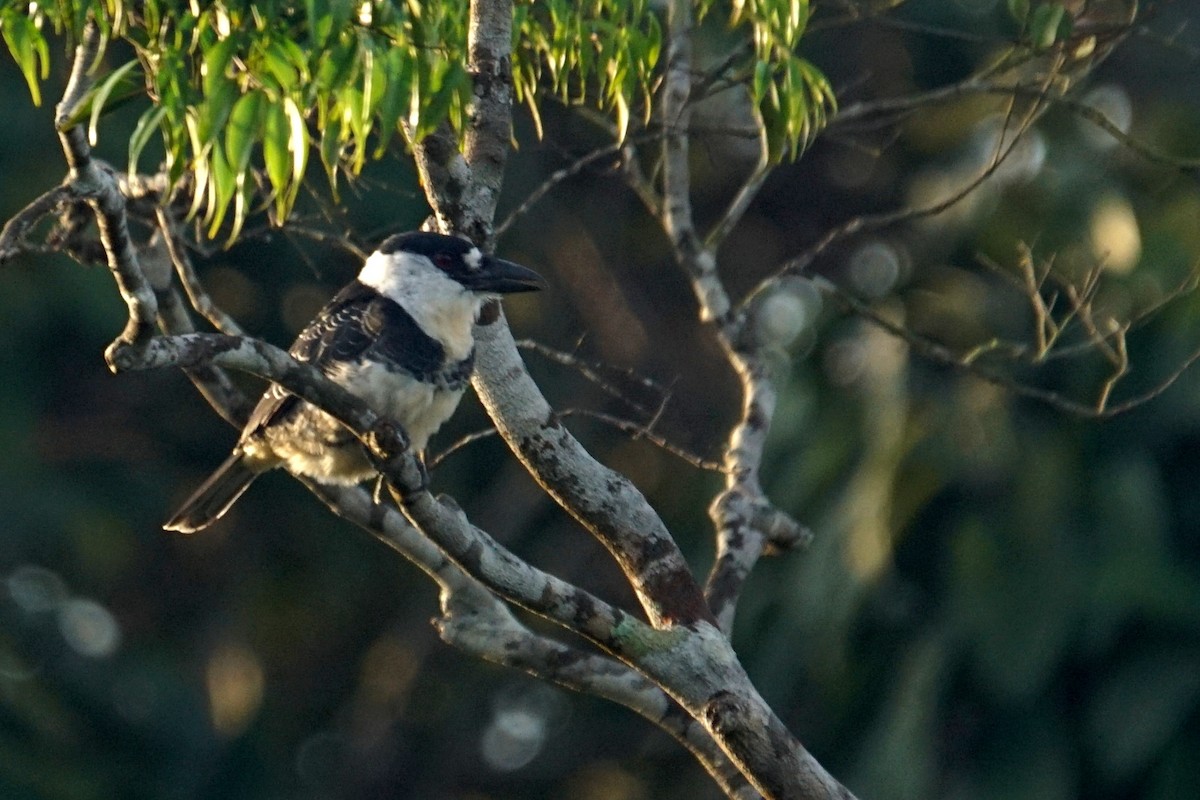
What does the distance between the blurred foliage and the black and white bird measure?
7.22 feet

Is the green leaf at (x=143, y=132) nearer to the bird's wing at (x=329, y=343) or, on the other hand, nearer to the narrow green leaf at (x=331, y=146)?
the narrow green leaf at (x=331, y=146)

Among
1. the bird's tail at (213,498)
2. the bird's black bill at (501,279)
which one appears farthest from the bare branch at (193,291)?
the bird's black bill at (501,279)

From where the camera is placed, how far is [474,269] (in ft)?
13.7

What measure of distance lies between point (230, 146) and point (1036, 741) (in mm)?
5908

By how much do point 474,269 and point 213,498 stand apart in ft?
3.23

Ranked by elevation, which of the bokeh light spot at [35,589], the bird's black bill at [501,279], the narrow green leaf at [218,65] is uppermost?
the narrow green leaf at [218,65]

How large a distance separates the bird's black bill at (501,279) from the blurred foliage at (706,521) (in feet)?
7.86

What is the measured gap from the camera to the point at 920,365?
821 centimetres

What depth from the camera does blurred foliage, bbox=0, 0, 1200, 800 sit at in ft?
25.6

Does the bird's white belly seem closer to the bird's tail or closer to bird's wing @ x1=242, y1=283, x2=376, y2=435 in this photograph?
bird's wing @ x1=242, y1=283, x2=376, y2=435

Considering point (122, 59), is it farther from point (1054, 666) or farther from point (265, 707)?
point (1054, 666)

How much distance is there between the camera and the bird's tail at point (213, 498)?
4.64 m

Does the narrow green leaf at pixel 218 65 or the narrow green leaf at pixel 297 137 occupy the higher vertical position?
the narrow green leaf at pixel 218 65

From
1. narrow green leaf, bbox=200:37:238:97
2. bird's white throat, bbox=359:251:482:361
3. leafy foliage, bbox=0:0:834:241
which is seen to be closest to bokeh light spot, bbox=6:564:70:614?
bird's white throat, bbox=359:251:482:361
